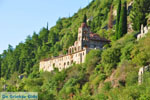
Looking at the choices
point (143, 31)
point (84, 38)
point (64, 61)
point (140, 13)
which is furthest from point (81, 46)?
point (143, 31)

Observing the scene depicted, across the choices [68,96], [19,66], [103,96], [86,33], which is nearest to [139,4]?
[86,33]

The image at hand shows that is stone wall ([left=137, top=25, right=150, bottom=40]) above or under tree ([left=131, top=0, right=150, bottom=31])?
under

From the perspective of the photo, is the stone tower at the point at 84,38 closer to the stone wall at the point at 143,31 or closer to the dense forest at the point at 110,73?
the dense forest at the point at 110,73

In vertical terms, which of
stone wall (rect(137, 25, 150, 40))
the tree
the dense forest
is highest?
the tree

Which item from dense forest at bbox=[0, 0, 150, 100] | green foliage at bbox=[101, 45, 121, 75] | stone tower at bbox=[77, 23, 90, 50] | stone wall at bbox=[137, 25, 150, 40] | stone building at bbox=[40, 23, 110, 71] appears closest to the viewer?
dense forest at bbox=[0, 0, 150, 100]

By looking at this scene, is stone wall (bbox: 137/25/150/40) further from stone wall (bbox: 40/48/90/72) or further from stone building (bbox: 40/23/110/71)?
stone building (bbox: 40/23/110/71)

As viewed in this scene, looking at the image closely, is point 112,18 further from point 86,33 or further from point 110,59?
point 110,59

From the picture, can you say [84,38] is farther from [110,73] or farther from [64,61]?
[110,73]

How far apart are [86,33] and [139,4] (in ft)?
43.4

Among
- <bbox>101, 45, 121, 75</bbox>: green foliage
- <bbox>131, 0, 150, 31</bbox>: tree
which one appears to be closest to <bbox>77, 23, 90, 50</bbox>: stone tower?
<bbox>131, 0, 150, 31</bbox>: tree

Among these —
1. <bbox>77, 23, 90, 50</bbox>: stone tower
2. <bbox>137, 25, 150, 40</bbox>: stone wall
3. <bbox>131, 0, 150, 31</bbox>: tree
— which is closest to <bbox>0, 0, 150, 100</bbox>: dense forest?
<bbox>131, 0, 150, 31</bbox>: tree

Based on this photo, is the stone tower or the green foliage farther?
the stone tower

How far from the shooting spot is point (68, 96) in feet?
174

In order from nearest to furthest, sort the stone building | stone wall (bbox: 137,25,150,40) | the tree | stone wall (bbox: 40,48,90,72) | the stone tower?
stone wall (bbox: 137,25,150,40) < the tree < stone wall (bbox: 40,48,90,72) < the stone building < the stone tower
